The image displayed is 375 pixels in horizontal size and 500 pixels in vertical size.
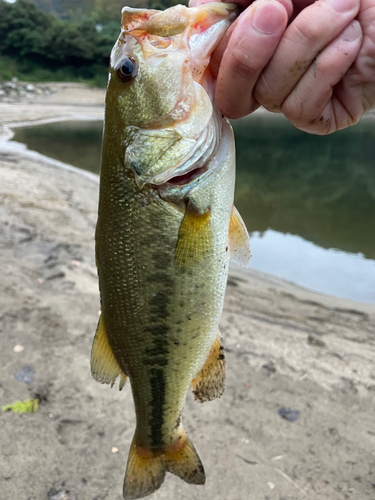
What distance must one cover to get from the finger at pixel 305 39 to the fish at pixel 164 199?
0.26 m

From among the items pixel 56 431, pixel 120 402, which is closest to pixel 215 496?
pixel 120 402

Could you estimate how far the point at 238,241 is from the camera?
179 cm

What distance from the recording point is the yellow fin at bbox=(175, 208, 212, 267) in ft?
5.18

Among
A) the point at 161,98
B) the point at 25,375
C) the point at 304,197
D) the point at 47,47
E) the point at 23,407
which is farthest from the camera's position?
the point at 47,47

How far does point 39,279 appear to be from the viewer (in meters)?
4.73

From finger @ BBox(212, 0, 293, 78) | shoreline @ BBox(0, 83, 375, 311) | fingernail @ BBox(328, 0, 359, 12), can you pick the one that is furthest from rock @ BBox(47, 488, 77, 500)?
shoreline @ BBox(0, 83, 375, 311)

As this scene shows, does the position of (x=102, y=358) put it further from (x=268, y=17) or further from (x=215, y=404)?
(x=215, y=404)

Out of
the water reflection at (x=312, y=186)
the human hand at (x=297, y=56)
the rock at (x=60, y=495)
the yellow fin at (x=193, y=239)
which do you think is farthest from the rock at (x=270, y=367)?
the water reflection at (x=312, y=186)

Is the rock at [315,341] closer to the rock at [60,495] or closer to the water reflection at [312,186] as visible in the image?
the rock at [60,495]

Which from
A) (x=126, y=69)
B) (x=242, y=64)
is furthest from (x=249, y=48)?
(x=126, y=69)

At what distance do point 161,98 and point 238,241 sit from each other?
0.73 meters

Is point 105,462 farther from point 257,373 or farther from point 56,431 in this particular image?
point 257,373

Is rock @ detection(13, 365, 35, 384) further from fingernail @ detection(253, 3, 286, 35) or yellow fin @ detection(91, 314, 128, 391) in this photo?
fingernail @ detection(253, 3, 286, 35)

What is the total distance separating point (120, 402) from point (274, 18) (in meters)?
3.05
